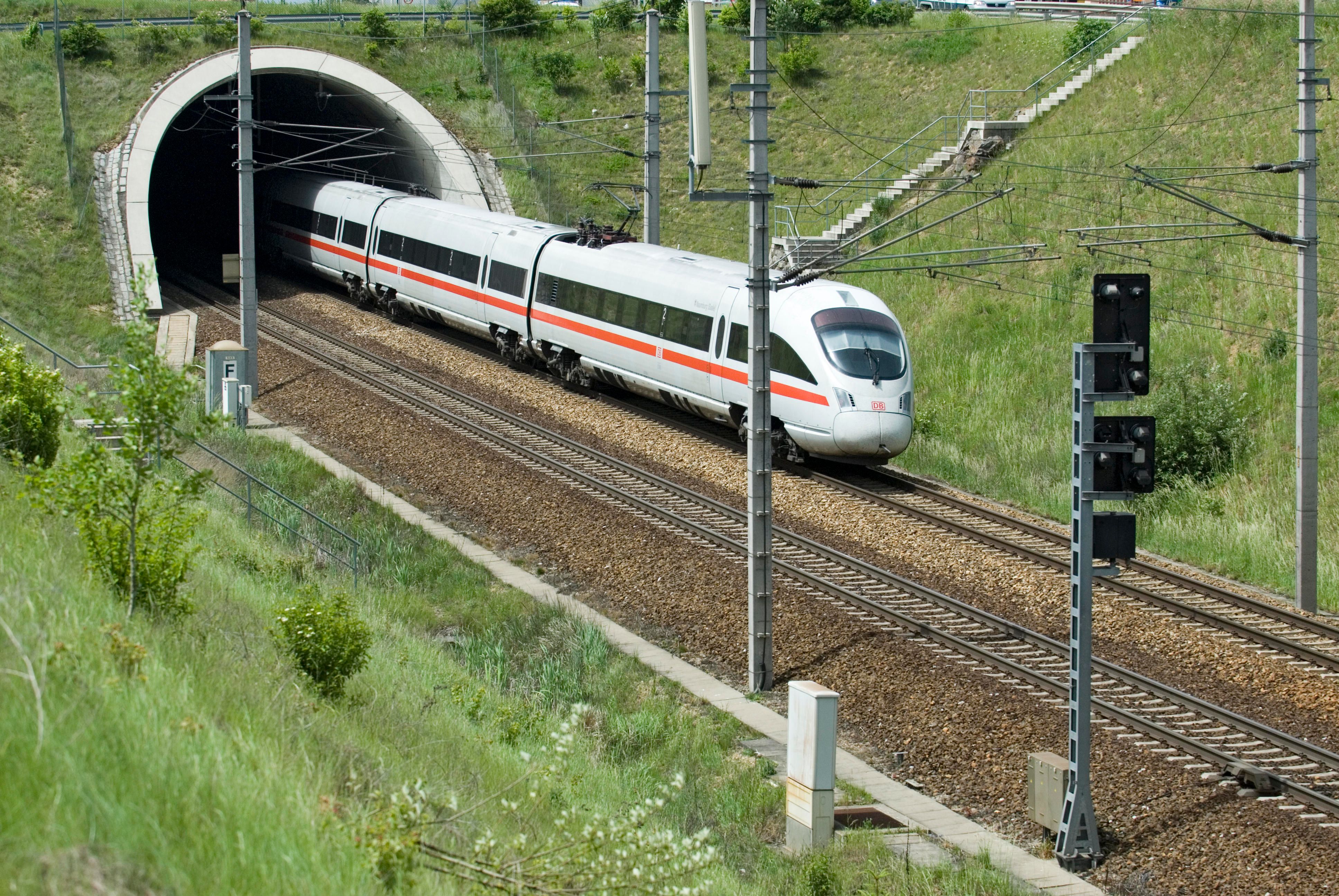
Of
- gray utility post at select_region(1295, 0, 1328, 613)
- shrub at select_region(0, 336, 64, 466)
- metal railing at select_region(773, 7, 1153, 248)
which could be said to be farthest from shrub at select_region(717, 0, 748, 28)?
shrub at select_region(0, 336, 64, 466)

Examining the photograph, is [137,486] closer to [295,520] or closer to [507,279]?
[295,520]

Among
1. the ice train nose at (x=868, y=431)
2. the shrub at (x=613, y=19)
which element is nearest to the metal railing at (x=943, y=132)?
the shrub at (x=613, y=19)

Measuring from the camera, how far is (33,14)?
4053cm

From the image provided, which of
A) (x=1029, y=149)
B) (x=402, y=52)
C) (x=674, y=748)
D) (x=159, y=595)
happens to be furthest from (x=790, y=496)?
(x=402, y=52)

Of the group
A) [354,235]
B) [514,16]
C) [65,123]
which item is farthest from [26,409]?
[514,16]

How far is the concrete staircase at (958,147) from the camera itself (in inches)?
1395

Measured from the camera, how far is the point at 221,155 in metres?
46.8

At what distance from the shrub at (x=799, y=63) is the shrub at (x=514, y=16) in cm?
855

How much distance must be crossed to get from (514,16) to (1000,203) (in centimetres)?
2210

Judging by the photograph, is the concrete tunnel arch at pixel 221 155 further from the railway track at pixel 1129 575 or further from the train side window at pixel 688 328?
the railway track at pixel 1129 575

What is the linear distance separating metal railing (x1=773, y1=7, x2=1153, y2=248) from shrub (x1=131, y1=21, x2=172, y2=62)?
17.6m

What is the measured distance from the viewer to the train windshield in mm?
19422

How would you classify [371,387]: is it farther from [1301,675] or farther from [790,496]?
[1301,675]

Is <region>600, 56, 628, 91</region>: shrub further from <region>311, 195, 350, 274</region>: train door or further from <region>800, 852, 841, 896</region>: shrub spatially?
<region>800, 852, 841, 896</region>: shrub
